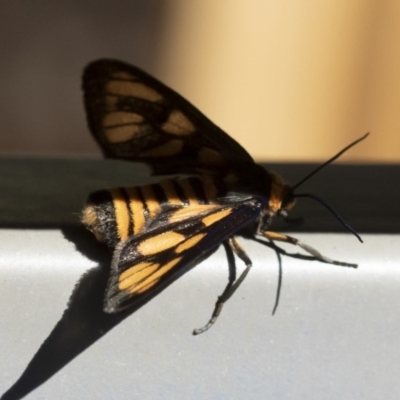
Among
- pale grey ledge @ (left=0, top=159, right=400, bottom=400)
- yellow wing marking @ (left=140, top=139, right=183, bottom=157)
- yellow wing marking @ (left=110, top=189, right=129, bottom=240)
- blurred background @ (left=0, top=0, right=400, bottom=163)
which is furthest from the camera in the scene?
blurred background @ (left=0, top=0, right=400, bottom=163)

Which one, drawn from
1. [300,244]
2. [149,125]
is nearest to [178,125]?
[149,125]

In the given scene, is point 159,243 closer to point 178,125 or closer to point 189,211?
point 189,211

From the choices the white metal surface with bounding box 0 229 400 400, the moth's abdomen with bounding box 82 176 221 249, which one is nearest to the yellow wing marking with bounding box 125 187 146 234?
the moth's abdomen with bounding box 82 176 221 249

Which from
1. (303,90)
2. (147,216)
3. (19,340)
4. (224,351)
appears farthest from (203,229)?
(303,90)

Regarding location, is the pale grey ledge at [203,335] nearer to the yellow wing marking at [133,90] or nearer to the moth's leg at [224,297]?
the moth's leg at [224,297]

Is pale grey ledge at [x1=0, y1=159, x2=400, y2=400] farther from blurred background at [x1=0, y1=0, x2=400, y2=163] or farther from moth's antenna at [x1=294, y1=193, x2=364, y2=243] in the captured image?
blurred background at [x1=0, y1=0, x2=400, y2=163]

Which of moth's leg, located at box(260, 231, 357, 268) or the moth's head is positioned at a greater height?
the moth's head
